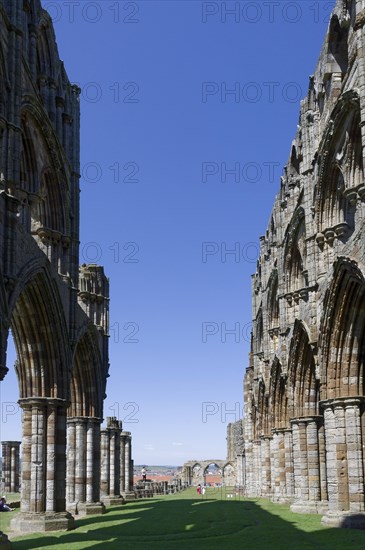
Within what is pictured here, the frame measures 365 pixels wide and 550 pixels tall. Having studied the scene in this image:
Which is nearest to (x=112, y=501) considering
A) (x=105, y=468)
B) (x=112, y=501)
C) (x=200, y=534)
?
(x=112, y=501)

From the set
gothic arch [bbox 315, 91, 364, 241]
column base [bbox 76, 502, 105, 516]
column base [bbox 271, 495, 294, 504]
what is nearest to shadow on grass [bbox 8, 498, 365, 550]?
column base [bbox 76, 502, 105, 516]

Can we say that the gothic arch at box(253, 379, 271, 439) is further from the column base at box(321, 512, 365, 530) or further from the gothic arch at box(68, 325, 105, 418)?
the column base at box(321, 512, 365, 530)

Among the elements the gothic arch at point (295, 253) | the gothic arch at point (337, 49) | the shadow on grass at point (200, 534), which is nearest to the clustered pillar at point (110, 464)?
the shadow on grass at point (200, 534)

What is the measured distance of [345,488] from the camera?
2091 cm

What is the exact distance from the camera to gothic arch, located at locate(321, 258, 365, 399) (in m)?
21.3

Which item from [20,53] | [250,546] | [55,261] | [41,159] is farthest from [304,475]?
[20,53]

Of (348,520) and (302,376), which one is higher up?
(302,376)

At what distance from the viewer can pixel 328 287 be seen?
74.2ft

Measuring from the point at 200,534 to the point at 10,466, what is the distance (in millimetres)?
34816

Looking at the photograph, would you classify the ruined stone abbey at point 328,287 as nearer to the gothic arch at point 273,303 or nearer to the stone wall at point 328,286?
the stone wall at point 328,286

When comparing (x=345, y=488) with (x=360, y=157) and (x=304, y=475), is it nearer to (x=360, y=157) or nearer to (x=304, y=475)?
(x=304, y=475)

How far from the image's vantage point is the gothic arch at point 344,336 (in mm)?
21312

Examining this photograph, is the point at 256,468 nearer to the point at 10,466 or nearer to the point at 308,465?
the point at 10,466

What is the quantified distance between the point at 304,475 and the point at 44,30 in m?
18.0
